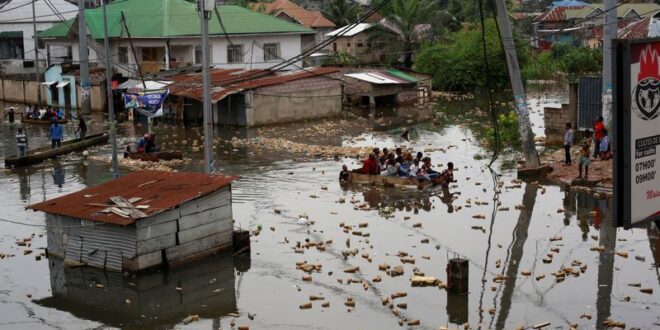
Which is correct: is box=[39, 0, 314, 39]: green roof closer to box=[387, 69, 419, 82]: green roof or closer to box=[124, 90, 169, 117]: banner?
box=[387, 69, 419, 82]: green roof

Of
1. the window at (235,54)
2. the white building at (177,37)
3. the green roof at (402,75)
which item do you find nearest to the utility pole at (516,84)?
the green roof at (402,75)

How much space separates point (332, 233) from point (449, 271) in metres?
5.21

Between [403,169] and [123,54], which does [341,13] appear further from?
[403,169]

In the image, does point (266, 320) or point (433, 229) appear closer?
point (266, 320)

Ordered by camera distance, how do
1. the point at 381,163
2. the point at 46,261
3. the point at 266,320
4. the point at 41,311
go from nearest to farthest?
the point at 266,320, the point at 41,311, the point at 46,261, the point at 381,163

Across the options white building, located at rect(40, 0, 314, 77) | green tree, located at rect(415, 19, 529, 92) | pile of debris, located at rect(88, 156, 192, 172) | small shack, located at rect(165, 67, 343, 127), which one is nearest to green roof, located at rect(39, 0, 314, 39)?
white building, located at rect(40, 0, 314, 77)

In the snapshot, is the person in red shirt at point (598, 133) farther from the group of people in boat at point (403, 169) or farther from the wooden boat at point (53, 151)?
the wooden boat at point (53, 151)

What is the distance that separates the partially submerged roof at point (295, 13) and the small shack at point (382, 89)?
21802mm

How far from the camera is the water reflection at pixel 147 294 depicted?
16.6m

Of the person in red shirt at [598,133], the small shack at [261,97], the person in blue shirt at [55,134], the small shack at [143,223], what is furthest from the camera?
the small shack at [261,97]

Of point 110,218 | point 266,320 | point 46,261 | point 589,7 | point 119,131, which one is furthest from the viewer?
point 589,7

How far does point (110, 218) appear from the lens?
18328 millimetres

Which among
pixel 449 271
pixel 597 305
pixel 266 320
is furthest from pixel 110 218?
pixel 597 305

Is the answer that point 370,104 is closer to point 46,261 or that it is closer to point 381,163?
point 381,163
